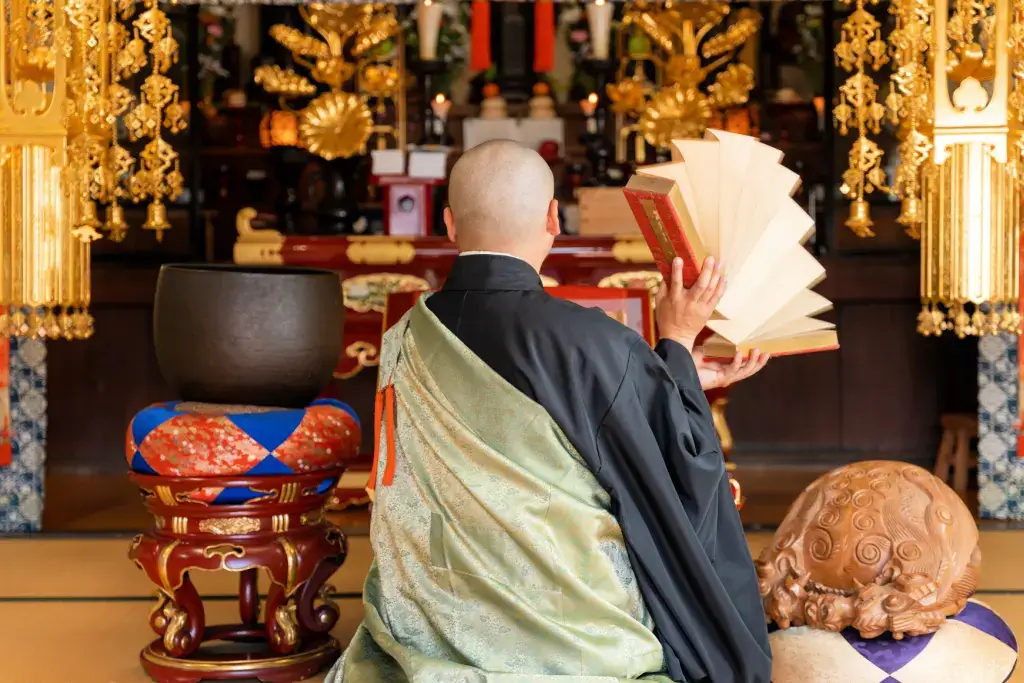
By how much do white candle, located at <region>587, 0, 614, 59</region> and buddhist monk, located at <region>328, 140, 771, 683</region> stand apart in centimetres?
357

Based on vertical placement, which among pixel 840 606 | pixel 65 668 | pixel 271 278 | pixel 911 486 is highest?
pixel 271 278

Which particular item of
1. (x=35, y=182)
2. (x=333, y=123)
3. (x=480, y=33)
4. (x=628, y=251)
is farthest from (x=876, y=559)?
(x=333, y=123)

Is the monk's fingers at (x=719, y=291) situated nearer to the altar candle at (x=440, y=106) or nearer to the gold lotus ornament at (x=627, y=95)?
the altar candle at (x=440, y=106)

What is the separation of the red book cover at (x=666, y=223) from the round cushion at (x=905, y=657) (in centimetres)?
66

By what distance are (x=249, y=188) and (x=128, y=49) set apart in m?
2.53

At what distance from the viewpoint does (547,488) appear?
184 cm

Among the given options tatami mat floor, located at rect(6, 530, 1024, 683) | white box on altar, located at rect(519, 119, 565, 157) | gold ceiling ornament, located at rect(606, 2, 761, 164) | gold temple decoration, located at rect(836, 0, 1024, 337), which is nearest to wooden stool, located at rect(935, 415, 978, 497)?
tatami mat floor, located at rect(6, 530, 1024, 683)

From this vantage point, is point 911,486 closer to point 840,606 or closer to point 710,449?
point 840,606

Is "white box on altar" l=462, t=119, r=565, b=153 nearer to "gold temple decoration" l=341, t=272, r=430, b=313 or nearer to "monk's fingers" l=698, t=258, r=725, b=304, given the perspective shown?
"gold temple decoration" l=341, t=272, r=430, b=313

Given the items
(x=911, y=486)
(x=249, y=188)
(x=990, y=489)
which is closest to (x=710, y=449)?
(x=911, y=486)

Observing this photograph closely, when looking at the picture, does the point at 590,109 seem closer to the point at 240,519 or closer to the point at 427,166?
the point at 427,166

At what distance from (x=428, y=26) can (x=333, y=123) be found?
0.64m

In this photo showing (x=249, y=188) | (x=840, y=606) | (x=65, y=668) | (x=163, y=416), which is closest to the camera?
(x=840, y=606)

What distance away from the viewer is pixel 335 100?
5.80 m
